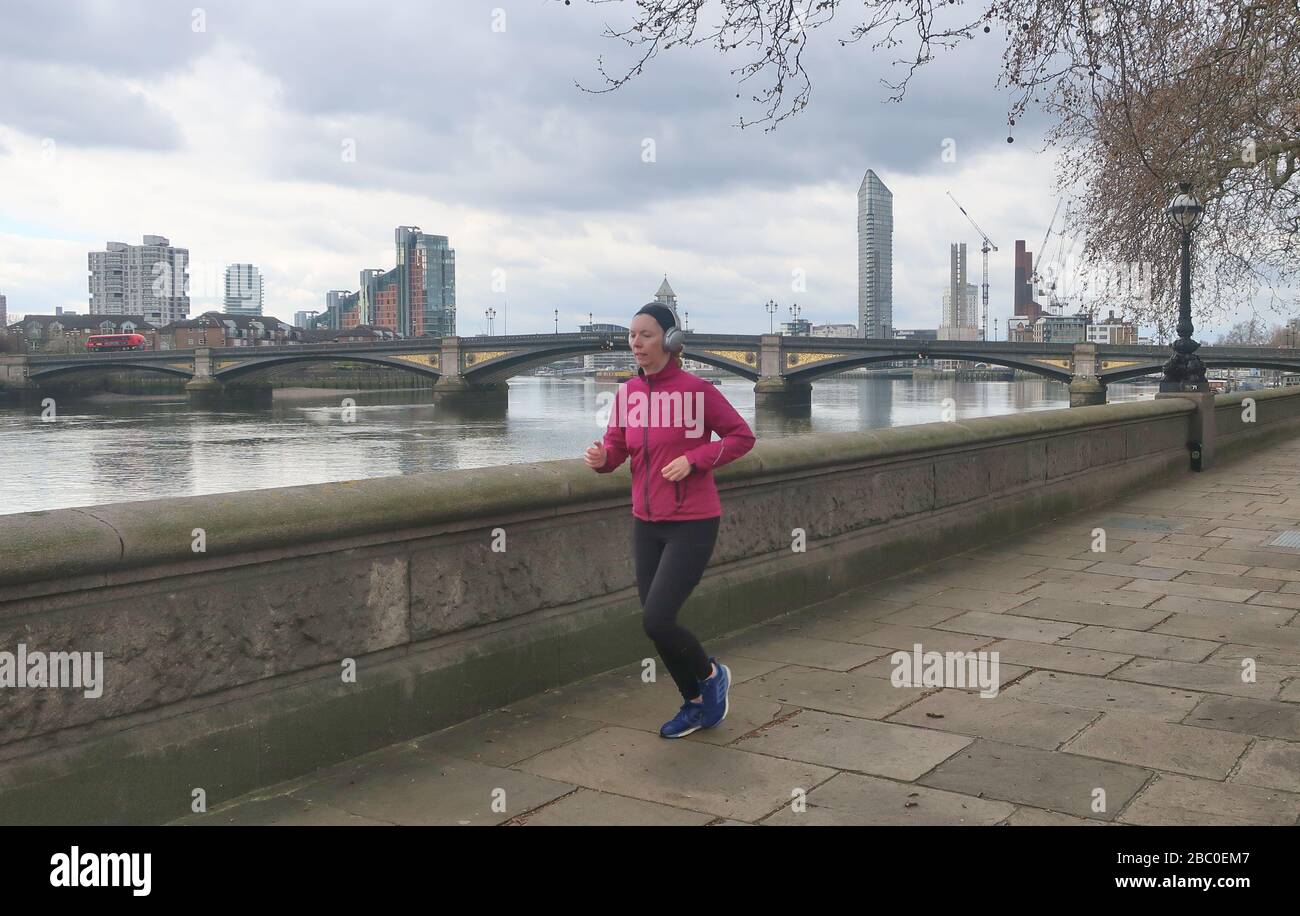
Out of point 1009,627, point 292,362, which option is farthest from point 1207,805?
point 292,362

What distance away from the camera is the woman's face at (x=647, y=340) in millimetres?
3779

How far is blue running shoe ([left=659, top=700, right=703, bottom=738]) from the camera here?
3.98 meters

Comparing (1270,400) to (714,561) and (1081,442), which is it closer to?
(1081,442)

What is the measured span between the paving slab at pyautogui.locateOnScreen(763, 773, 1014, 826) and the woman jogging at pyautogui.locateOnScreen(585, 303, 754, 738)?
0.75m

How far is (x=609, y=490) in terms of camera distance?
4875mm

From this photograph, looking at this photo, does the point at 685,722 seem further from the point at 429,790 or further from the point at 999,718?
the point at 999,718

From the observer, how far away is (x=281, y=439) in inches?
1734

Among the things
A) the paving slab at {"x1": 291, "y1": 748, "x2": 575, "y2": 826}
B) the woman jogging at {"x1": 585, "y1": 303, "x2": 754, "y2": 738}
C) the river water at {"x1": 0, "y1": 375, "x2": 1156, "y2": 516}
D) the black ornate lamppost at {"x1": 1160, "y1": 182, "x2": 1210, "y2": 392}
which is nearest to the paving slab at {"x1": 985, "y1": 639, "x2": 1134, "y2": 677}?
the woman jogging at {"x1": 585, "y1": 303, "x2": 754, "y2": 738}

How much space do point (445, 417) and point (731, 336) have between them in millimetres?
17080

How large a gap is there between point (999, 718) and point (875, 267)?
421 feet

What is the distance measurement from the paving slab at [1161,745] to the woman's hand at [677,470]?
5.07 feet

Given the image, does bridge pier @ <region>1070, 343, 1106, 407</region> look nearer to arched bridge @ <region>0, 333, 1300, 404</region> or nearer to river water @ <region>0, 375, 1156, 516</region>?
arched bridge @ <region>0, 333, 1300, 404</region>

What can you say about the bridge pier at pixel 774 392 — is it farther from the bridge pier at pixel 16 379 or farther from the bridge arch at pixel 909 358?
the bridge pier at pixel 16 379

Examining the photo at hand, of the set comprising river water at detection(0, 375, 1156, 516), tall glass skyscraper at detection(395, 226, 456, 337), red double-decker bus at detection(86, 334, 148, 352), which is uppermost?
tall glass skyscraper at detection(395, 226, 456, 337)
